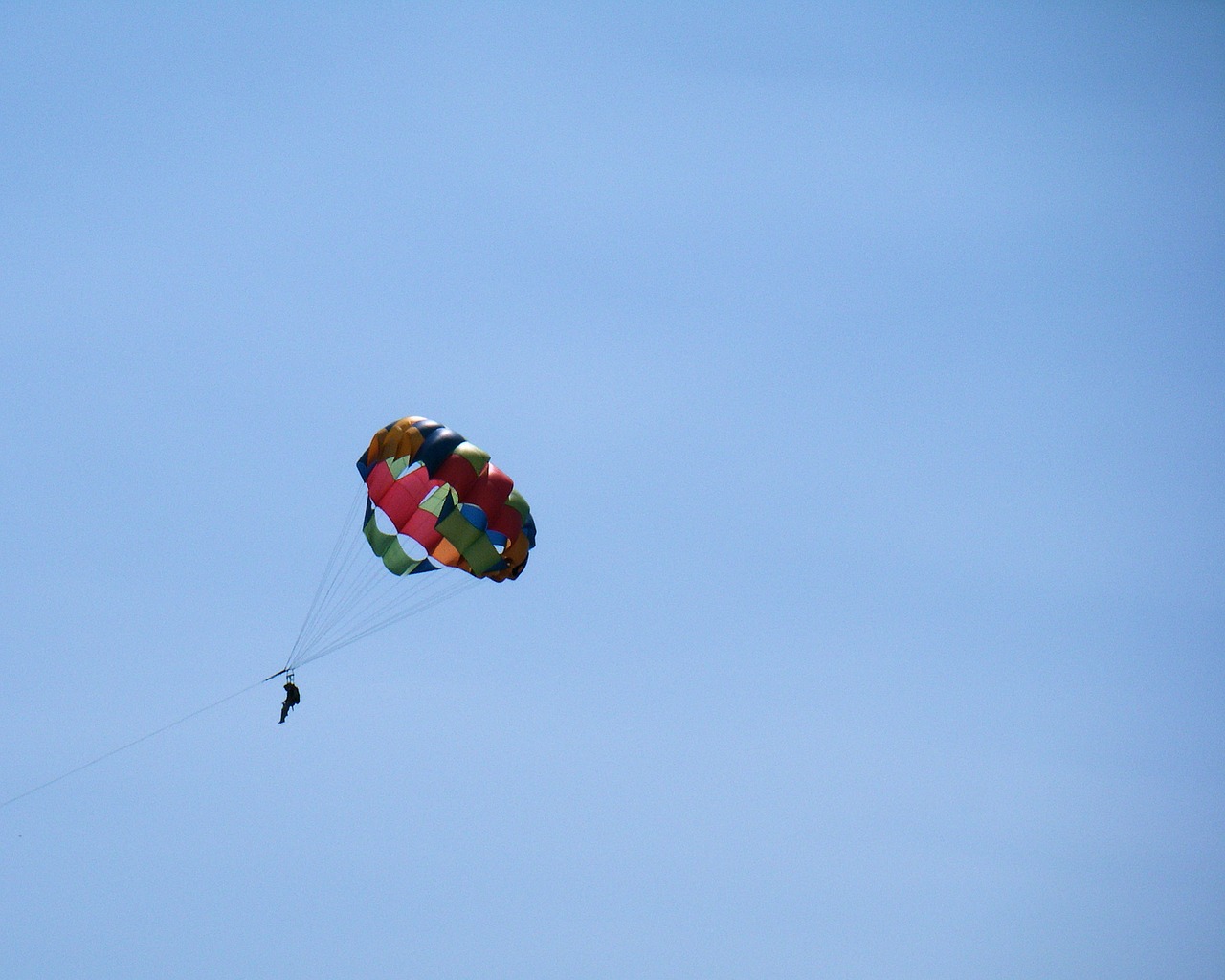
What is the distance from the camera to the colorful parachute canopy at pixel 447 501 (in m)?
35.9

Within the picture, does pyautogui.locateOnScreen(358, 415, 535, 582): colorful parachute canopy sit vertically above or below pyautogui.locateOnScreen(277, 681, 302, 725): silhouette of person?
above

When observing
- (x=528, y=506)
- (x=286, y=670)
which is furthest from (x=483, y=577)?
(x=286, y=670)

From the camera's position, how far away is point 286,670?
3603 centimetres

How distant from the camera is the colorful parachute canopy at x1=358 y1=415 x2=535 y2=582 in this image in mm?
35875

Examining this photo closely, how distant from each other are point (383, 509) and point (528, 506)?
2.97 m

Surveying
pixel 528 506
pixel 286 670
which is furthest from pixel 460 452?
pixel 286 670

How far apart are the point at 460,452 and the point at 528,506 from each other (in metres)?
2.12

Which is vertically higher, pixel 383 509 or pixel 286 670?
pixel 383 509

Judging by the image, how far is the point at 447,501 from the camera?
3653 centimetres

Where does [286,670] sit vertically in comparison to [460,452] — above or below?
below

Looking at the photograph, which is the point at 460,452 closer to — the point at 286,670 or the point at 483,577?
the point at 483,577

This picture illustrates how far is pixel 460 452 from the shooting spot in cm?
3594

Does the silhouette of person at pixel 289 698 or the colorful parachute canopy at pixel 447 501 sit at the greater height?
the colorful parachute canopy at pixel 447 501

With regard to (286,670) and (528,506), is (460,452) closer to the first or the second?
(528,506)
